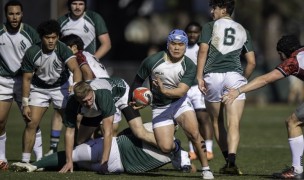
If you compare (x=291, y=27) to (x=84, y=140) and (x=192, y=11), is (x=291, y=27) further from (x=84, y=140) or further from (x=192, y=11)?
(x=84, y=140)

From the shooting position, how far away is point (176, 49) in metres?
12.5

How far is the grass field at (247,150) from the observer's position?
491 inches

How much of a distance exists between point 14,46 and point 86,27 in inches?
71.1

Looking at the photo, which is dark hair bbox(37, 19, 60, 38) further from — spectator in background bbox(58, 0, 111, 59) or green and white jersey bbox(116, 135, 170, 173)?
spectator in background bbox(58, 0, 111, 59)

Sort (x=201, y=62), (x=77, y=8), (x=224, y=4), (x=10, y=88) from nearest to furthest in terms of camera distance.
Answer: (x=201, y=62) → (x=224, y=4) → (x=10, y=88) → (x=77, y=8)

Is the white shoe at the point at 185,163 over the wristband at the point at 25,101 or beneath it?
beneath

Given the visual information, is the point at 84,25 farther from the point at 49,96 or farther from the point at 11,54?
the point at 49,96

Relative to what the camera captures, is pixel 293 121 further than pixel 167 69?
No

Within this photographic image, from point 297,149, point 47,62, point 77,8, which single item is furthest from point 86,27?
point 297,149

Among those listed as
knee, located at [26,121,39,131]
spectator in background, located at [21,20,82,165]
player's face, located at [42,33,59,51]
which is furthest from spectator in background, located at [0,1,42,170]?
player's face, located at [42,33,59,51]

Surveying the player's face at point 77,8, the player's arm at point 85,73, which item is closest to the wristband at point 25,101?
the player's arm at point 85,73

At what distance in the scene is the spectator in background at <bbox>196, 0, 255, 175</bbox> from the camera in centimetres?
1319

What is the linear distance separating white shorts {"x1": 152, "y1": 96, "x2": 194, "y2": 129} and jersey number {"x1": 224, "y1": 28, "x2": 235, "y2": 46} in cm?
114

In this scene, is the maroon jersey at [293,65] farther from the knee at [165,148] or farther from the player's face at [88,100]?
the player's face at [88,100]
